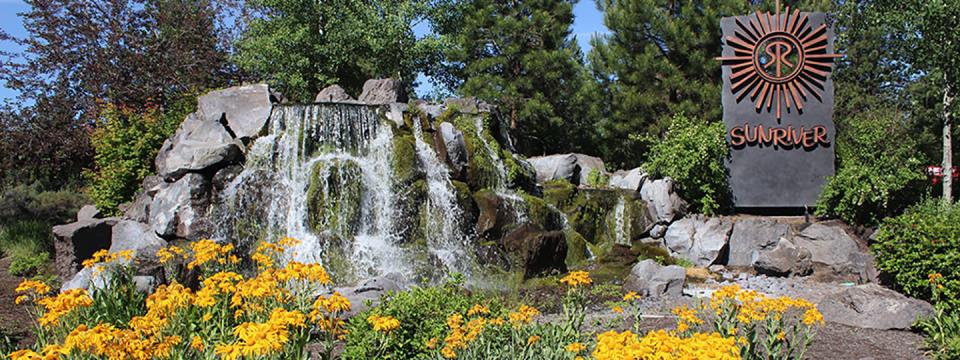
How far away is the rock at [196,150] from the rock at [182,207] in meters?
0.25

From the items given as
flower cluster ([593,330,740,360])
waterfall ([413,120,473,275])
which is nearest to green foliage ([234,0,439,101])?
waterfall ([413,120,473,275])

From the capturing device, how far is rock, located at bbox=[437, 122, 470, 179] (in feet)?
41.1

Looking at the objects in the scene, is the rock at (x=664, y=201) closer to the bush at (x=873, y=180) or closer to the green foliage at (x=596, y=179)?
the green foliage at (x=596, y=179)

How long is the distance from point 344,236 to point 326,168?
1167 mm

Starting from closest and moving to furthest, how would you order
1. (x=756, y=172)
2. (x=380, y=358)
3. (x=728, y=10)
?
1. (x=380, y=358)
2. (x=756, y=172)
3. (x=728, y=10)

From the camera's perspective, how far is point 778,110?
13328mm

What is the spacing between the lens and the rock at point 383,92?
1473 centimetres

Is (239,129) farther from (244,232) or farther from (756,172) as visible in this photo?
(756,172)

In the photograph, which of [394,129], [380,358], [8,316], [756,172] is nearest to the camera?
[380,358]

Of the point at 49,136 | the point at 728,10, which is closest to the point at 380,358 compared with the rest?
the point at 49,136

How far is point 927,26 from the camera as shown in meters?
11.6

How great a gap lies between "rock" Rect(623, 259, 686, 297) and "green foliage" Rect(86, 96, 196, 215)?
29.4 feet

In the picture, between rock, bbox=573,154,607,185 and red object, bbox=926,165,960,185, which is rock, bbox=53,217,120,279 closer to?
rock, bbox=573,154,607,185

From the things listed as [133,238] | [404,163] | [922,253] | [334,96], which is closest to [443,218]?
[404,163]
